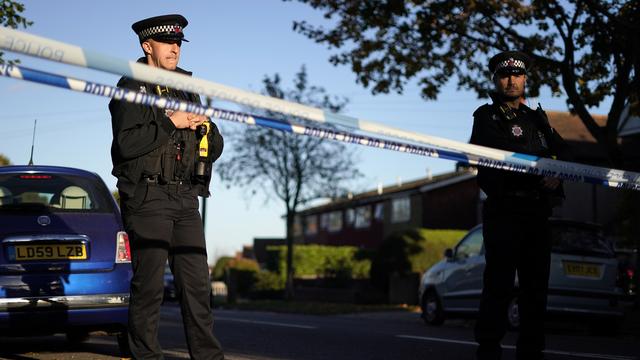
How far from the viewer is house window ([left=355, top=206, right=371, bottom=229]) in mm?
58062

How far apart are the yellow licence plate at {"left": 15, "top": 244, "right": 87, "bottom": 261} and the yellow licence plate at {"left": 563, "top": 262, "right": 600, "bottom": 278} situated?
24.5 feet

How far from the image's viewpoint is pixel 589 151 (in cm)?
3794

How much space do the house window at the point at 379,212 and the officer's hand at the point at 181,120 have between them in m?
51.4

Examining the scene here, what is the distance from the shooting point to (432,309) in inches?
595

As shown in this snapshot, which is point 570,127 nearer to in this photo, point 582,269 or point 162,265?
point 582,269

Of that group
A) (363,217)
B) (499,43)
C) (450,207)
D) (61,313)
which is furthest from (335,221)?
(61,313)

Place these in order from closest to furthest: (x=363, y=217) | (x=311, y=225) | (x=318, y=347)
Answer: (x=318, y=347) < (x=363, y=217) < (x=311, y=225)

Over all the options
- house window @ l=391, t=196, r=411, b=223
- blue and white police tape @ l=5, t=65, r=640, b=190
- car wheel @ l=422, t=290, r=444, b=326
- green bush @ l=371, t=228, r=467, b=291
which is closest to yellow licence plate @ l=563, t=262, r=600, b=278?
car wheel @ l=422, t=290, r=444, b=326

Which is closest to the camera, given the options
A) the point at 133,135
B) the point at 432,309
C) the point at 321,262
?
the point at 133,135

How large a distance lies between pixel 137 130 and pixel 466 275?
1005 centimetres

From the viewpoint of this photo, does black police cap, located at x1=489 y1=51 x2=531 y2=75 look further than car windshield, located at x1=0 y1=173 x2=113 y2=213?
No

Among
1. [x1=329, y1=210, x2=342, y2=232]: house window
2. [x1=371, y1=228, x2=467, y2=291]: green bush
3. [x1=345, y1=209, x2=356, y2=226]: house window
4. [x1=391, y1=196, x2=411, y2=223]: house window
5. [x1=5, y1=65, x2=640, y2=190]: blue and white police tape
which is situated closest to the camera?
[x1=5, y1=65, x2=640, y2=190]: blue and white police tape

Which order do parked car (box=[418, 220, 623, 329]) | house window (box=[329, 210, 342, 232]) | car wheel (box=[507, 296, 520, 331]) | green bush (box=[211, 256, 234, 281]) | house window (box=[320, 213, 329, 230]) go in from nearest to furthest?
parked car (box=[418, 220, 623, 329])
car wheel (box=[507, 296, 520, 331])
green bush (box=[211, 256, 234, 281])
house window (box=[329, 210, 342, 232])
house window (box=[320, 213, 329, 230])

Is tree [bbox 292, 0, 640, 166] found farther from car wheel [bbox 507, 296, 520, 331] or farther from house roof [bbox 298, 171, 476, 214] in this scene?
house roof [bbox 298, 171, 476, 214]
